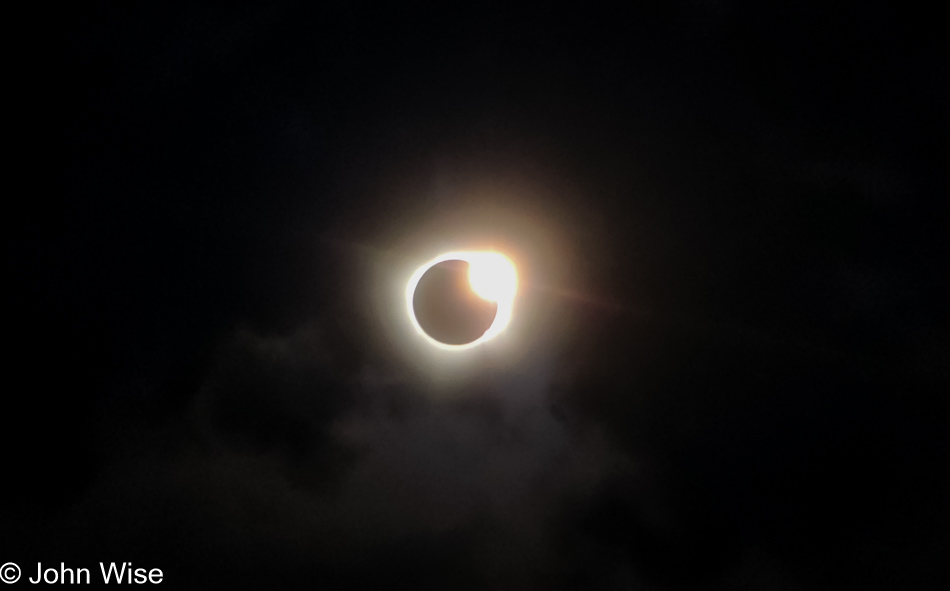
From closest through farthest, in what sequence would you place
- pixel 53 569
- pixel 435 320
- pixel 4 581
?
pixel 435 320, pixel 4 581, pixel 53 569

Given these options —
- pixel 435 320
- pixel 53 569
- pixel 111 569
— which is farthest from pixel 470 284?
pixel 53 569

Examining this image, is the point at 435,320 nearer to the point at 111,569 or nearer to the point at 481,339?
the point at 481,339

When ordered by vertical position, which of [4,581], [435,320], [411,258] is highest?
[411,258]

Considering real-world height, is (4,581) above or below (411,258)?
below

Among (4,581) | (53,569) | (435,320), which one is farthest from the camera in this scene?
(53,569)

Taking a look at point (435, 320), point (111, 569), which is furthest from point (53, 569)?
point (435, 320)

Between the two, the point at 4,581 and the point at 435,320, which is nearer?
the point at 435,320
